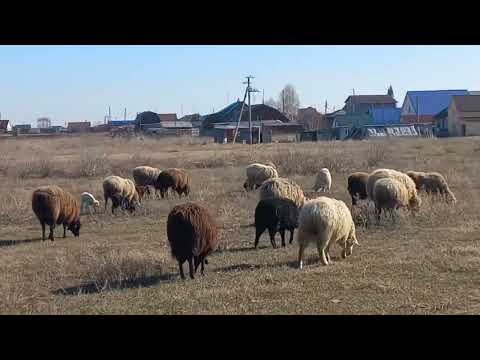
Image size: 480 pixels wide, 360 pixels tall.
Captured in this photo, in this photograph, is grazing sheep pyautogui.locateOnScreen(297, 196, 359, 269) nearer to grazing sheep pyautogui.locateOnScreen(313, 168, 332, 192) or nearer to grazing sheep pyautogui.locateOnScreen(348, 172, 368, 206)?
grazing sheep pyautogui.locateOnScreen(348, 172, 368, 206)

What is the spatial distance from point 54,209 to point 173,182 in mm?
8261

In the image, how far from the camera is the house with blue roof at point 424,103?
78.7 metres

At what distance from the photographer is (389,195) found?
14.4 meters

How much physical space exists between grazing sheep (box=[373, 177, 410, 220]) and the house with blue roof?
66.1 m

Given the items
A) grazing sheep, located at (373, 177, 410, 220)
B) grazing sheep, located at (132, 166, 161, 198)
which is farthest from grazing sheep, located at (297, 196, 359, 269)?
grazing sheep, located at (132, 166, 161, 198)

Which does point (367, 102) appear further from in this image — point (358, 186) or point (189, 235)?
point (189, 235)

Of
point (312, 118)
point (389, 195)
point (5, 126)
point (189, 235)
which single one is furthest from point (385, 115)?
point (189, 235)

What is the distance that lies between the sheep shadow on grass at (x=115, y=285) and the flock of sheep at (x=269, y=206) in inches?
17.6

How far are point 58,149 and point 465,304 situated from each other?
4860cm

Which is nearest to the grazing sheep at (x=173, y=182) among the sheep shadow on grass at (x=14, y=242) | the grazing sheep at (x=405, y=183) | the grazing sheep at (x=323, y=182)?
the grazing sheep at (x=323, y=182)

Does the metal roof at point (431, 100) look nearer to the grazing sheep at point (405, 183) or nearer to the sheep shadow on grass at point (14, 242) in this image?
the grazing sheep at point (405, 183)

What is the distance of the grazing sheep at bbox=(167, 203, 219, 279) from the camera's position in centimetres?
970
